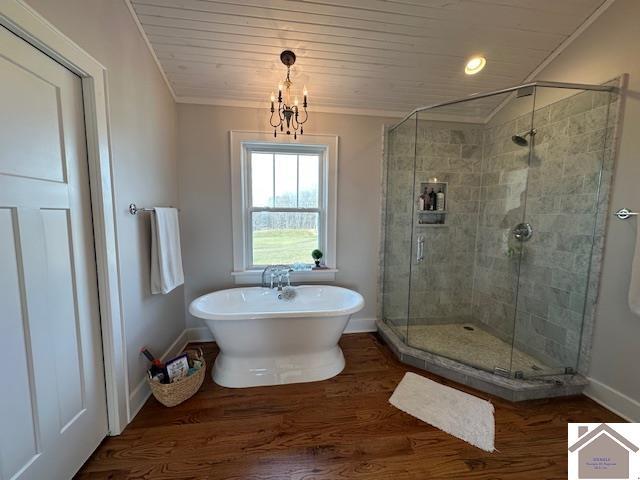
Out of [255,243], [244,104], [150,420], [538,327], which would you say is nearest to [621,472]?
[538,327]

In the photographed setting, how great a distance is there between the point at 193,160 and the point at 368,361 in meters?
2.35

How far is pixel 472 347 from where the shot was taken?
2297 millimetres

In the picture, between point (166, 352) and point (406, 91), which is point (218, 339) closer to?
point (166, 352)

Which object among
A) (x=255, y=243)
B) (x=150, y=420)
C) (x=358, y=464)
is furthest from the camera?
(x=255, y=243)

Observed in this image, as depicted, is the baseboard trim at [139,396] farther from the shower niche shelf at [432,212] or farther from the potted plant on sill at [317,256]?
the shower niche shelf at [432,212]

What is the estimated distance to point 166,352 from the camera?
2.08 meters

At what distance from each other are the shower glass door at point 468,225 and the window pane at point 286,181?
3.90ft

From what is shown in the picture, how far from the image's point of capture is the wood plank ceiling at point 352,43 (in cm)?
168

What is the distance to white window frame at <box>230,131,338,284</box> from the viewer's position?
240 centimetres

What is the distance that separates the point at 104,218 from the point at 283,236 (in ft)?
4.93

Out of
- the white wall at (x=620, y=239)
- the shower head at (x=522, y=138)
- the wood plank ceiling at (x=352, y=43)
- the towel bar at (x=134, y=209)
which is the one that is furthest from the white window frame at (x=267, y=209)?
the white wall at (x=620, y=239)

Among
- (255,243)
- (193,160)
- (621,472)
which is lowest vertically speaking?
(621,472)

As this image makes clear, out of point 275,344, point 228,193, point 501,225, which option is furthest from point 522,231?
point 228,193

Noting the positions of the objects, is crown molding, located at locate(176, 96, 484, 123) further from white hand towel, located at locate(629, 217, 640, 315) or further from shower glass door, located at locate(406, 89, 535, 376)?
white hand towel, located at locate(629, 217, 640, 315)
